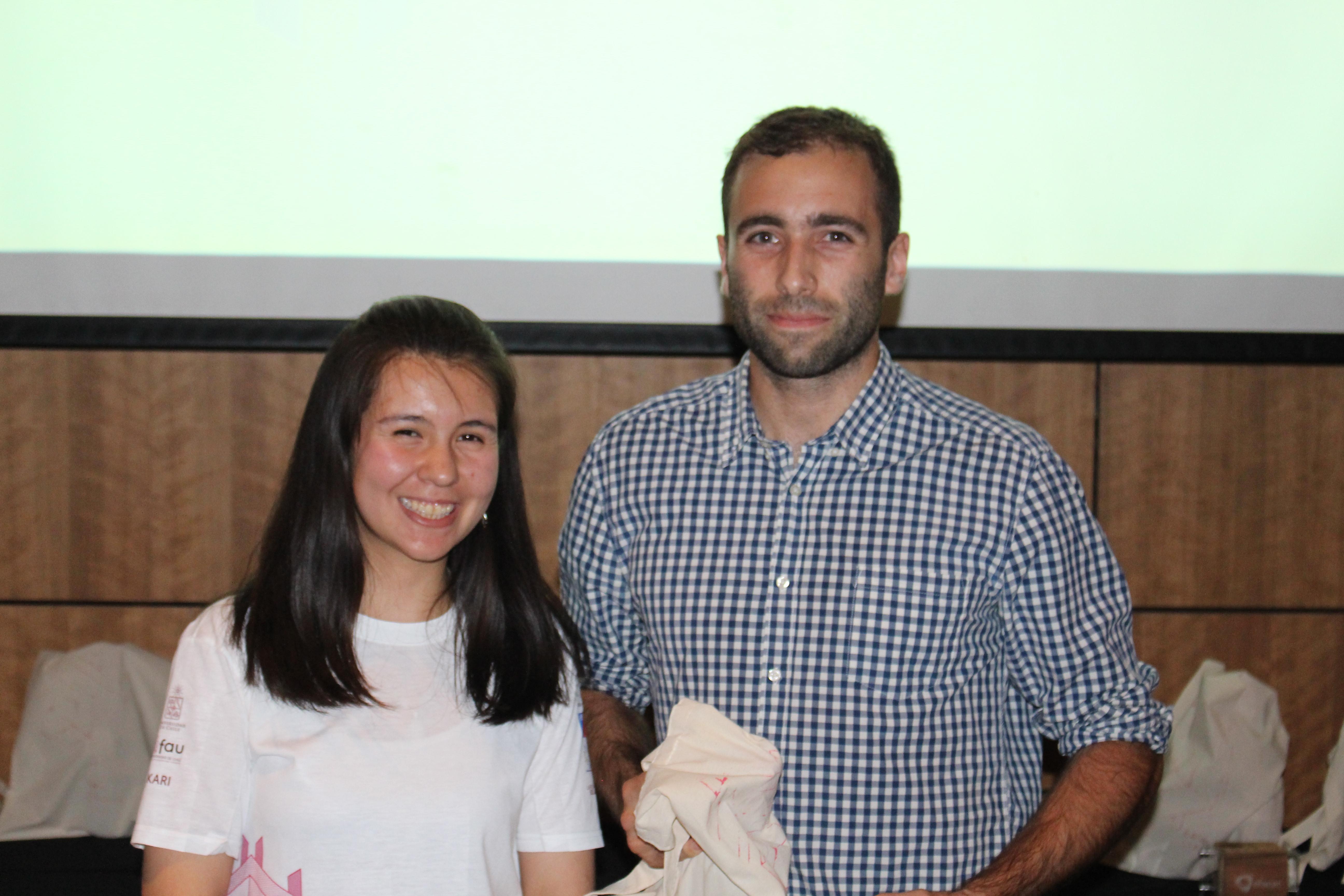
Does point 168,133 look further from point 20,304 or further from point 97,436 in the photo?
point 97,436

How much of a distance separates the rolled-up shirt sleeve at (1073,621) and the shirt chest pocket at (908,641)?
9cm

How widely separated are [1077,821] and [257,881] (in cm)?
106

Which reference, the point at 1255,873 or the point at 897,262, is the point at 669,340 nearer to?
the point at 897,262

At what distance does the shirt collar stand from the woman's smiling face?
458mm

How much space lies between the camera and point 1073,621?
1582mm

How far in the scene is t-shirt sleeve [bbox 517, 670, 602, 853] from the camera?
1446 mm

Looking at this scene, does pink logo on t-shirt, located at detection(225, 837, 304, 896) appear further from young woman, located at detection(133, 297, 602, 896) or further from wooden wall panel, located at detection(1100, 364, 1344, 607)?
wooden wall panel, located at detection(1100, 364, 1344, 607)

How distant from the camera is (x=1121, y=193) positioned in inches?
103

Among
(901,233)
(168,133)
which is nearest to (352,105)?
(168,133)

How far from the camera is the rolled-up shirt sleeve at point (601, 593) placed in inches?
70.7

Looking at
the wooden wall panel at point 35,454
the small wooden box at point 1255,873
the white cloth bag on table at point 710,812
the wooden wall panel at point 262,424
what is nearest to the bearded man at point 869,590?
the white cloth bag on table at point 710,812

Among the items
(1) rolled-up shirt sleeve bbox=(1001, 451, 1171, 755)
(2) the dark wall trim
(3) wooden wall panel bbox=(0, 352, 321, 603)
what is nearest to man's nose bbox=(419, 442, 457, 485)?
(1) rolled-up shirt sleeve bbox=(1001, 451, 1171, 755)

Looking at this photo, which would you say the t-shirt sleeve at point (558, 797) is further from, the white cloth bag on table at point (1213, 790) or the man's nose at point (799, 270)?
the white cloth bag on table at point (1213, 790)

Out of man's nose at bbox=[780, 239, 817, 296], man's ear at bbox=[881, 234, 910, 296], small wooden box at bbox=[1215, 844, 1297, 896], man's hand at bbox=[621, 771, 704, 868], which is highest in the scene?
man's ear at bbox=[881, 234, 910, 296]
